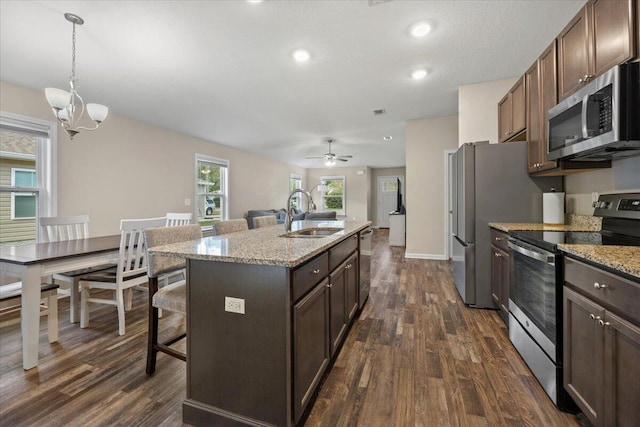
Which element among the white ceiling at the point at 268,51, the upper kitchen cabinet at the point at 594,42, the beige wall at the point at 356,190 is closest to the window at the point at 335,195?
the beige wall at the point at 356,190

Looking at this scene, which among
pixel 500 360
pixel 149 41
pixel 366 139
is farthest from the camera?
pixel 366 139

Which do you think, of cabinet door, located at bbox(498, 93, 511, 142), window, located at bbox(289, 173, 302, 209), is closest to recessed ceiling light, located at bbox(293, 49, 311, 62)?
cabinet door, located at bbox(498, 93, 511, 142)

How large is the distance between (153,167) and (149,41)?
9.18 feet

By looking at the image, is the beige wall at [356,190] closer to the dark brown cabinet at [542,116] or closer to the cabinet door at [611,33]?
the dark brown cabinet at [542,116]

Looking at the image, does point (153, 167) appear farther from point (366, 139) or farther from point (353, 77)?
point (366, 139)

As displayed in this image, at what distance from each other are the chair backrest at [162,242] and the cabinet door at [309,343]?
0.92 m

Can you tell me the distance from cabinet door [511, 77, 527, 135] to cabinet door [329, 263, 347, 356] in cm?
231

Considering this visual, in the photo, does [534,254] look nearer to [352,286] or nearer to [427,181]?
[352,286]

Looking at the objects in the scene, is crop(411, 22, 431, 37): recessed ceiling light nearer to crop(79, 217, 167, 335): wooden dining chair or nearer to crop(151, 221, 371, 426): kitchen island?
crop(151, 221, 371, 426): kitchen island

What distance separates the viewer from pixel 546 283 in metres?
1.62

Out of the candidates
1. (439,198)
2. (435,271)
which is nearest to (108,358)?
(435,271)

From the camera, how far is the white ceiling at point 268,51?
2.09m

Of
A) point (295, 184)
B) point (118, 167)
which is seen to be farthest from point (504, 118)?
point (295, 184)

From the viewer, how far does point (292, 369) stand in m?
1.27
